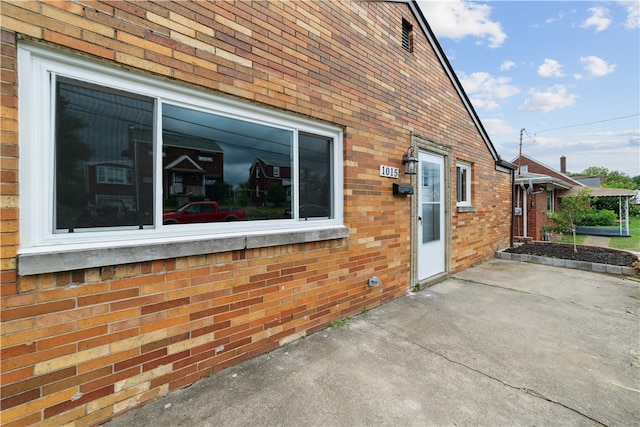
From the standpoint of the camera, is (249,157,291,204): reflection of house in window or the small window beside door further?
the small window beside door

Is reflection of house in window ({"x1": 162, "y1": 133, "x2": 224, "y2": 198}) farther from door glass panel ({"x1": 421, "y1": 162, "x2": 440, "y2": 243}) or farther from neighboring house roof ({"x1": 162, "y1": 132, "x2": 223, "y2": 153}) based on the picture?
door glass panel ({"x1": 421, "y1": 162, "x2": 440, "y2": 243})

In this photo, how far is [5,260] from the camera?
5.10ft

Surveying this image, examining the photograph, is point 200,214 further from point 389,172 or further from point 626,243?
point 626,243

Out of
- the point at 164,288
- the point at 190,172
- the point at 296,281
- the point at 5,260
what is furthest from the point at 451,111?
the point at 5,260

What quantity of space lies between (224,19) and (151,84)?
92 cm

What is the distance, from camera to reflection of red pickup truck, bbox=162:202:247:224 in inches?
89.2

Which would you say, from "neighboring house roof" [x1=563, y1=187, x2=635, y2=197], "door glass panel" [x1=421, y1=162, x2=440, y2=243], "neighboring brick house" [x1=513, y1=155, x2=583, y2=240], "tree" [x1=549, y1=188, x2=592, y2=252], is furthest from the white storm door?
"neighboring house roof" [x1=563, y1=187, x2=635, y2=197]

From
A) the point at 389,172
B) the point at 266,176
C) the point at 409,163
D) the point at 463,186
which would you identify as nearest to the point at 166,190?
the point at 266,176

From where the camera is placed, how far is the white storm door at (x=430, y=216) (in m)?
5.04

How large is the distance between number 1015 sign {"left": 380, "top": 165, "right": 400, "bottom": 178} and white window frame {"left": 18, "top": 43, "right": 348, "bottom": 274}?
6.85 ft

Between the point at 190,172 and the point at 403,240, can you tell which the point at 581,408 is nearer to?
the point at 403,240

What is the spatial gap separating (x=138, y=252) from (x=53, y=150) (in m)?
0.83

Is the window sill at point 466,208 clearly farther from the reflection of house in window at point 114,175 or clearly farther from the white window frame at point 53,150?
the reflection of house in window at point 114,175

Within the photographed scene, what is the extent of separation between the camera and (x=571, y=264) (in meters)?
6.51
